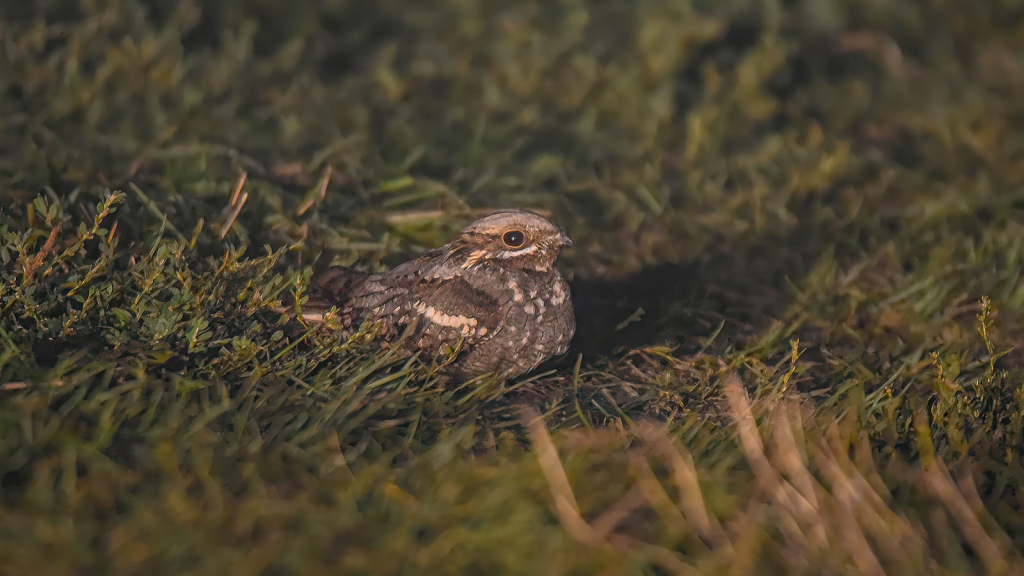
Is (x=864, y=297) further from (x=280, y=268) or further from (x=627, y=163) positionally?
(x=280, y=268)

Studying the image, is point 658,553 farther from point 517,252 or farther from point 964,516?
point 517,252

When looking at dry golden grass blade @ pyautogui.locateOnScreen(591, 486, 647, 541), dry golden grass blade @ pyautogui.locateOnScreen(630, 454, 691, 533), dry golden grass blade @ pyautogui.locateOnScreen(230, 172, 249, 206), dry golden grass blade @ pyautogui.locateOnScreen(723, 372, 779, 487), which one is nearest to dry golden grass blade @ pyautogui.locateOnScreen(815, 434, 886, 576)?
dry golden grass blade @ pyautogui.locateOnScreen(723, 372, 779, 487)

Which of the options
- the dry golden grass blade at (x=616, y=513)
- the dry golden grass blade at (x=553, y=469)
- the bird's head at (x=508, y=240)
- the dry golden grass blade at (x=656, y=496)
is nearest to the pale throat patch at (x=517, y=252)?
the bird's head at (x=508, y=240)

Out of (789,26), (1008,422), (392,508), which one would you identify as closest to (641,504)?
(392,508)

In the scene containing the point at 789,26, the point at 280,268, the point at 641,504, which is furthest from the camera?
the point at 789,26

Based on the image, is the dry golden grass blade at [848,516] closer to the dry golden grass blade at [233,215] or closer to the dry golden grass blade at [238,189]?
the dry golden grass blade at [233,215]

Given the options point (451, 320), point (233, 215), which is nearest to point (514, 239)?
point (451, 320)

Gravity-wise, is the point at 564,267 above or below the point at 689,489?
below
